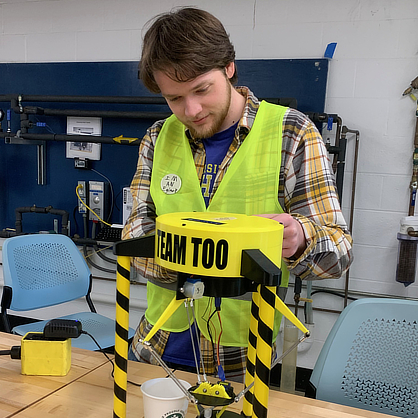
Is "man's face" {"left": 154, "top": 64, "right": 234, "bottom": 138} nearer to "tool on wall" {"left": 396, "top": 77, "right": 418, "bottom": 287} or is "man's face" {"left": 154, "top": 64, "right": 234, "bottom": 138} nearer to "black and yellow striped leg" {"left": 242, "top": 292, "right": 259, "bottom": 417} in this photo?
"black and yellow striped leg" {"left": 242, "top": 292, "right": 259, "bottom": 417}

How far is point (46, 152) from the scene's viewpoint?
9.16ft

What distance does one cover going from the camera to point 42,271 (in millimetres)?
2068

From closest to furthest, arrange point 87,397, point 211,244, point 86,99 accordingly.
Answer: point 211,244 < point 87,397 < point 86,99

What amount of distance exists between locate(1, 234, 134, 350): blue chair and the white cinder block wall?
1130 millimetres

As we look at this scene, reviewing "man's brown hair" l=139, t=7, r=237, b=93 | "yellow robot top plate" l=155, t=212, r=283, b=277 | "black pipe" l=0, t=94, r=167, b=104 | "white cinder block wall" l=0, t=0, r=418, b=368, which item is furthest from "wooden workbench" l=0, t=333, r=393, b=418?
"black pipe" l=0, t=94, r=167, b=104

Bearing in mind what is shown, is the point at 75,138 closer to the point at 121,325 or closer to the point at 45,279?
the point at 45,279

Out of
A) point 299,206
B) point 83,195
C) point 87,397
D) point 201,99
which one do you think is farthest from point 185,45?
point 83,195

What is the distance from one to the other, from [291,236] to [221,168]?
1.12 ft

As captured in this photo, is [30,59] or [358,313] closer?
[358,313]

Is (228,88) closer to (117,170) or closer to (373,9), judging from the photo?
(373,9)

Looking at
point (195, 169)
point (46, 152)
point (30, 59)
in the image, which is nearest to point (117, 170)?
point (46, 152)

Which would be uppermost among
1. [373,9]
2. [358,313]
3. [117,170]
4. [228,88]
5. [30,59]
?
[373,9]

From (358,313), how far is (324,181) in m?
0.46

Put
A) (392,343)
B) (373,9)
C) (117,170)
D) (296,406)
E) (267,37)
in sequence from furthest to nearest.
→ (117,170)
(267,37)
(373,9)
(392,343)
(296,406)
